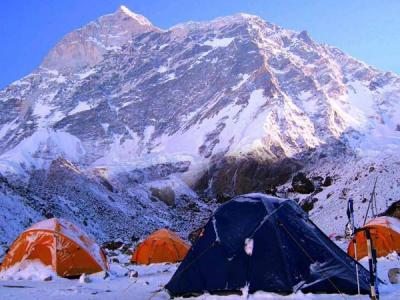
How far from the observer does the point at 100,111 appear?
152 meters

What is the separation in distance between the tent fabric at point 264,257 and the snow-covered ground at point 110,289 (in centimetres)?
26

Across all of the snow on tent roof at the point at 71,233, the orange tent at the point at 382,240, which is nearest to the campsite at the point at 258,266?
the snow on tent roof at the point at 71,233

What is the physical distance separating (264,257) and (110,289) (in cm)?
484

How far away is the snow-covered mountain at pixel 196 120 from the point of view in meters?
89.9

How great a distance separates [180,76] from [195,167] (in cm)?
6841

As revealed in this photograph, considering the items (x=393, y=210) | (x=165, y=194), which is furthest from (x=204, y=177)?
(x=393, y=210)

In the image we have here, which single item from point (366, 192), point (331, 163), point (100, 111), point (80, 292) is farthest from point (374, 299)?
point (100, 111)

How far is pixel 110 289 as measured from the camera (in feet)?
44.4

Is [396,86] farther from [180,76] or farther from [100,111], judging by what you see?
[100,111]

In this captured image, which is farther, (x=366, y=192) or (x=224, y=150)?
(x=224, y=150)

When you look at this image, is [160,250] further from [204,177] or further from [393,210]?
[204,177]

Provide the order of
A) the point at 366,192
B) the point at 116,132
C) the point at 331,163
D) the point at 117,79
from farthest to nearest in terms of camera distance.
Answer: the point at 117,79
the point at 116,132
the point at 331,163
the point at 366,192

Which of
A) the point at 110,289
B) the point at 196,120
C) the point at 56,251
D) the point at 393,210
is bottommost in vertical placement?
the point at 110,289

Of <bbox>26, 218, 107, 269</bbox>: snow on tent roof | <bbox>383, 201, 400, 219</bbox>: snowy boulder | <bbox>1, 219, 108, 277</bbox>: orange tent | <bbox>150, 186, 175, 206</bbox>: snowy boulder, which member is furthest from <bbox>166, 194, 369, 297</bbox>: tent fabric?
<bbox>150, 186, 175, 206</bbox>: snowy boulder
